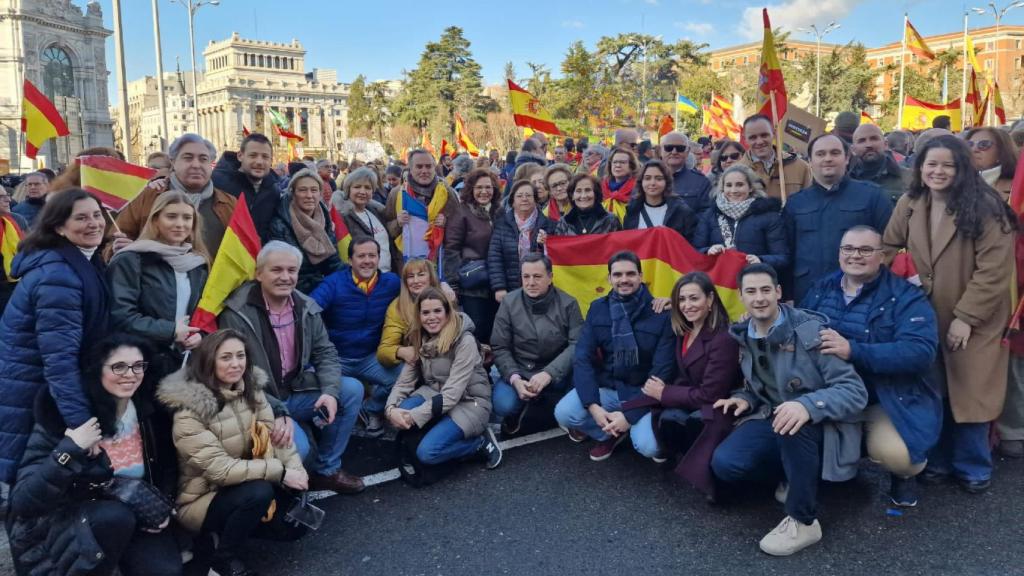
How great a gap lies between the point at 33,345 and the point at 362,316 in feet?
8.10

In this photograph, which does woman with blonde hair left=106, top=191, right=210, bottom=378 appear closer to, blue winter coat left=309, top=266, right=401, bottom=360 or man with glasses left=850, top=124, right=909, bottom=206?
blue winter coat left=309, top=266, right=401, bottom=360

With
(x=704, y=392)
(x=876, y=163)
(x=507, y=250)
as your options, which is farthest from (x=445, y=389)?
(x=876, y=163)

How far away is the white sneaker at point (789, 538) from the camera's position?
12.8 ft

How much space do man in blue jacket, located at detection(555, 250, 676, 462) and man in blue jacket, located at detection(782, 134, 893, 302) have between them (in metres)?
1.16

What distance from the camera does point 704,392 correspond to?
4.66 meters

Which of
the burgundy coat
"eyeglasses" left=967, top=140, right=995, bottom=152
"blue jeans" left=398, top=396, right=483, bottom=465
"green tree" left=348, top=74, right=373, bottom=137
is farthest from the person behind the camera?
"green tree" left=348, top=74, right=373, bottom=137

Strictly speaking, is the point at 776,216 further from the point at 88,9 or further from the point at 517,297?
the point at 88,9

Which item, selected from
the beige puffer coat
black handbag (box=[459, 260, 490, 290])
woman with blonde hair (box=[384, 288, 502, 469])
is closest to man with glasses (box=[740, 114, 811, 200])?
black handbag (box=[459, 260, 490, 290])

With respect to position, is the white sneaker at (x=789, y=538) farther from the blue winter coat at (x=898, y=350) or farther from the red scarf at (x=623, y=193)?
the red scarf at (x=623, y=193)

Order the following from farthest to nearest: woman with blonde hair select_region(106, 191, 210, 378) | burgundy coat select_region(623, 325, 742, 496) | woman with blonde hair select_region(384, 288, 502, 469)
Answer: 1. woman with blonde hair select_region(384, 288, 502, 469)
2. burgundy coat select_region(623, 325, 742, 496)
3. woman with blonde hair select_region(106, 191, 210, 378)

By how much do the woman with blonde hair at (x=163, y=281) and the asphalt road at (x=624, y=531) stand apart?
1.30 meters

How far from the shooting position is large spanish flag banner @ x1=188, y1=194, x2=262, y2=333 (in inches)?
176

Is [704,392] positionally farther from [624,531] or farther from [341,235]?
[341,235]

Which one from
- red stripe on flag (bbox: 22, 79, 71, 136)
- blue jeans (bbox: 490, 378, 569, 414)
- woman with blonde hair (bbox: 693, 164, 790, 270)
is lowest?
blue jeans (bbox: 490, 378, 569, 414)
